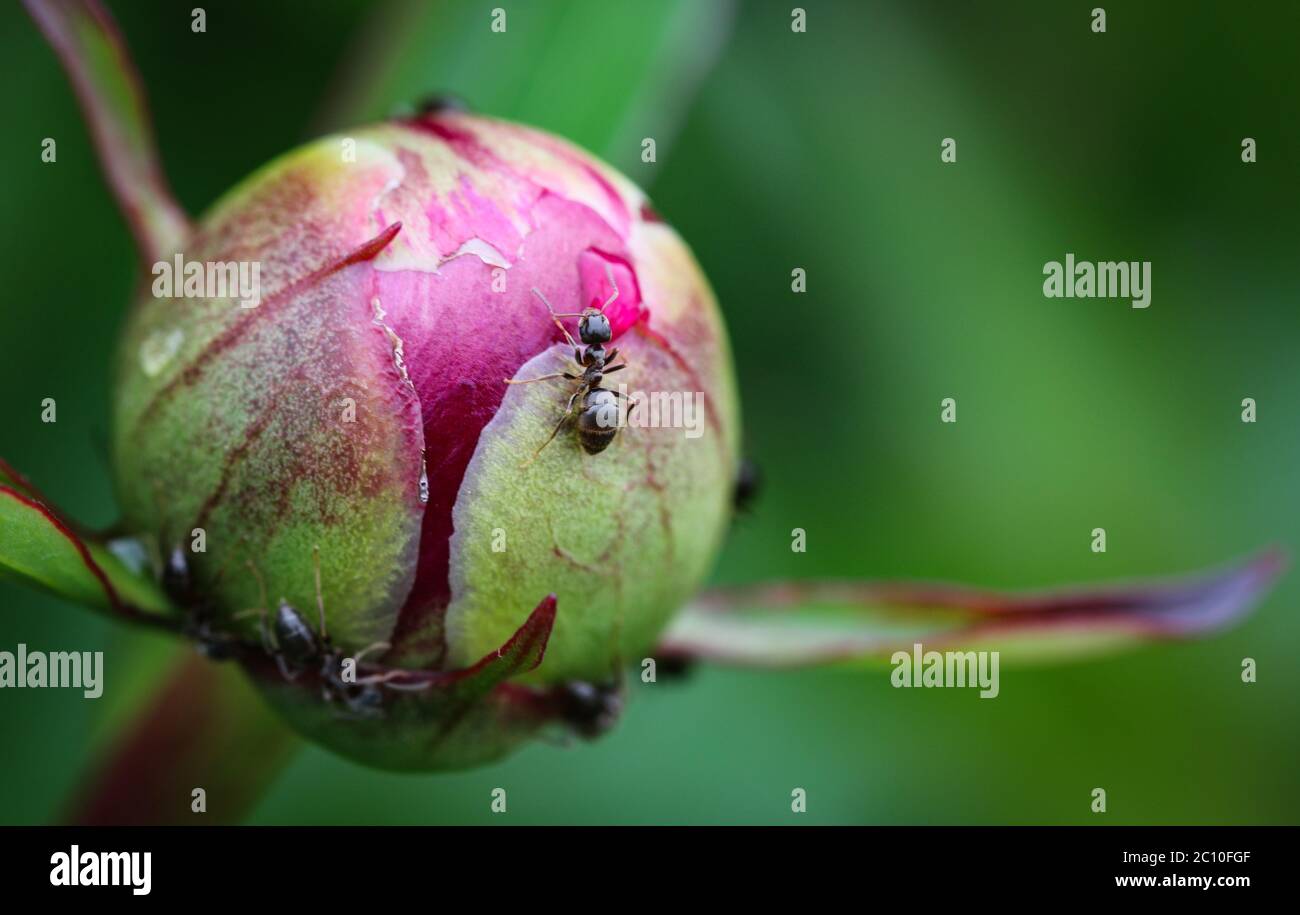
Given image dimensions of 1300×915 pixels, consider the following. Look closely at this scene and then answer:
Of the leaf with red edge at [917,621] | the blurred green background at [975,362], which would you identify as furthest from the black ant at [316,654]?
the blurred green background at [975,362]

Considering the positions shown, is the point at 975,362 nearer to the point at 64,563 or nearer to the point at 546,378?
the point at 546,378

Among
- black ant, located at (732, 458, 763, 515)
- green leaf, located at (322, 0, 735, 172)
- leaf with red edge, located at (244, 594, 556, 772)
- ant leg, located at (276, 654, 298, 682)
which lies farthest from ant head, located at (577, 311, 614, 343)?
green leaf, located at (322, 0, 735, 172)

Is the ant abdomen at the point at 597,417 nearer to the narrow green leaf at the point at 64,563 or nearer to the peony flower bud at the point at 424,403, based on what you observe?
the peony flower bud at the point at 424,403

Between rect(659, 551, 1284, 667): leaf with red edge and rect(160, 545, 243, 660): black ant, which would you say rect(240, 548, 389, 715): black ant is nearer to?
rect(160, 545, 243, 660): black ant

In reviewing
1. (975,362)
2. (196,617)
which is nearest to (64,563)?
(196,617)

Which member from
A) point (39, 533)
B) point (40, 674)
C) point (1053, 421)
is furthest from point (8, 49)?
point (1053, 421)

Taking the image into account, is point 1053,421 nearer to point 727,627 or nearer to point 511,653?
point 727,627

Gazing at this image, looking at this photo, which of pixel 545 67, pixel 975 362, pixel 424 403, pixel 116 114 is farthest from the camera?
pixel 975 362
